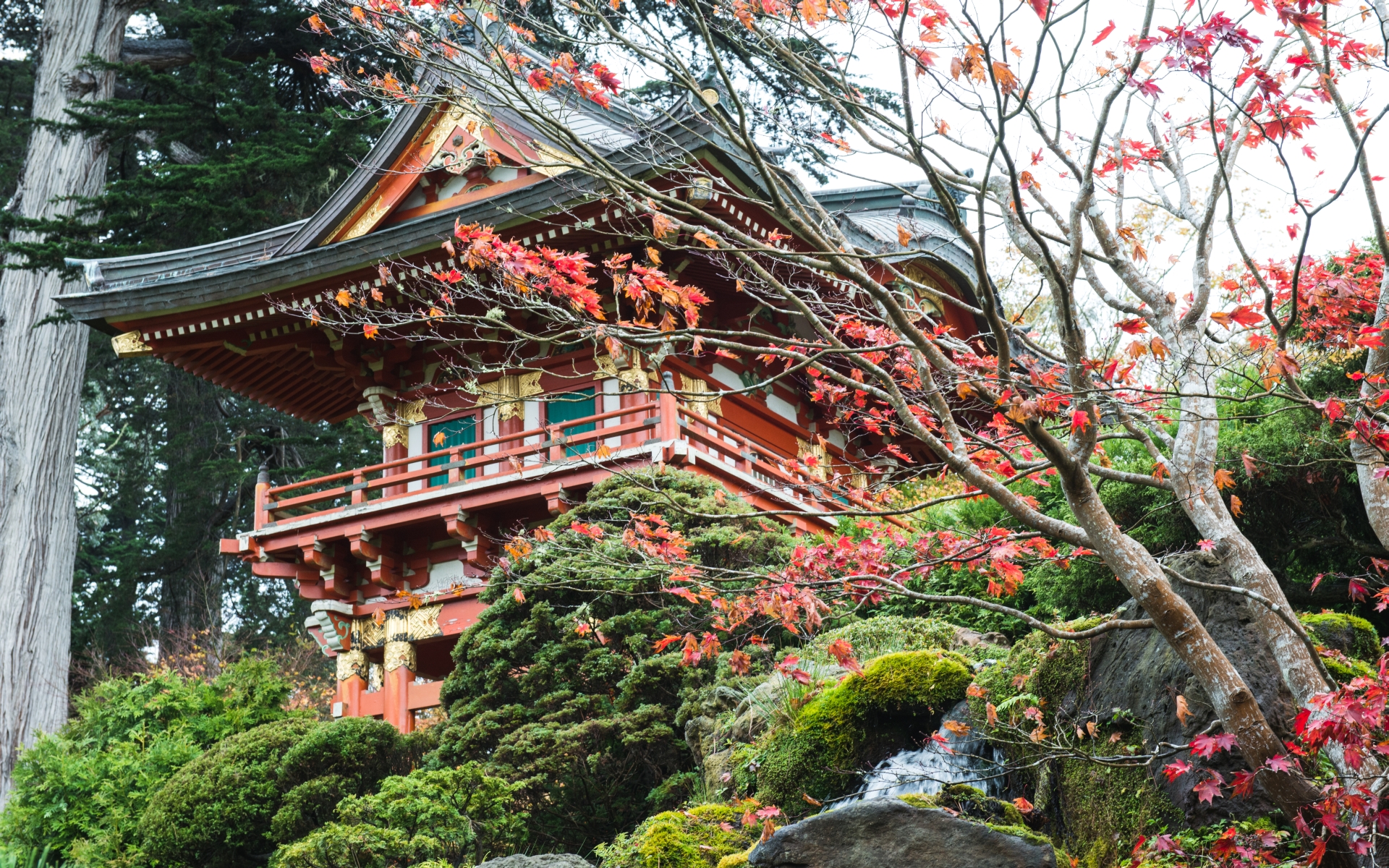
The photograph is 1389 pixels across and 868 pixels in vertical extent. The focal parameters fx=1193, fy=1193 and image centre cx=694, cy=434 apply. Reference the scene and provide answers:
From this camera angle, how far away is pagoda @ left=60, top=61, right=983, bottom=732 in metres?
12.2

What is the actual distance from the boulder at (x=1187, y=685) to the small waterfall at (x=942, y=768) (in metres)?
0.60

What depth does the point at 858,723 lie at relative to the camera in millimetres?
6938

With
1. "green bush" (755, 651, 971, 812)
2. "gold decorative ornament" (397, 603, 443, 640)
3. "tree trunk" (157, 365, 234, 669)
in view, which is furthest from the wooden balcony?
"tree trunk" (157, 365, 234, 669)

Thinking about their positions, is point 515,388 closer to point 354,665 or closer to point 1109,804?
point 354,665

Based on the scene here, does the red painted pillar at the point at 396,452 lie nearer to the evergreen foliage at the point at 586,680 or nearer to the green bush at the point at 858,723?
the evergreen foliage at the point at 586,680

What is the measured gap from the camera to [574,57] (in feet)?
21.4

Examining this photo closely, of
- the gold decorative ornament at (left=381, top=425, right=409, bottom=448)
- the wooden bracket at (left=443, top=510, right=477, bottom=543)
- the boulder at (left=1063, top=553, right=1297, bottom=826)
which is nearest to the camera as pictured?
the boulder at (left=1063, top=553, right=1297, bottom=826)

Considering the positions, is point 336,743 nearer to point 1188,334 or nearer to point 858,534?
point 858,534

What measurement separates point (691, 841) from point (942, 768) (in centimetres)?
154

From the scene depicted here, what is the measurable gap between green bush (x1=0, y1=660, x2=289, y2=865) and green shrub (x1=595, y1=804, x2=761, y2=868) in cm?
580


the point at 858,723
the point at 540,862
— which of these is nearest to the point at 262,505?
the point at 540,862

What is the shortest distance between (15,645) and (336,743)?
9.57 metres

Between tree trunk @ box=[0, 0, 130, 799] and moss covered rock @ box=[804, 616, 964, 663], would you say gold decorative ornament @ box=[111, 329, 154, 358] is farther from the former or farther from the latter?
moss covered rock @ box=[804, 616, 964, 663]

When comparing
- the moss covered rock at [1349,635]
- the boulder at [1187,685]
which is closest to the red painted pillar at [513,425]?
the boulder at [1187,685]
